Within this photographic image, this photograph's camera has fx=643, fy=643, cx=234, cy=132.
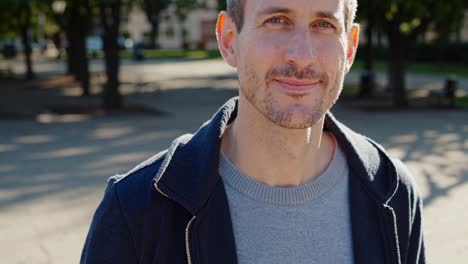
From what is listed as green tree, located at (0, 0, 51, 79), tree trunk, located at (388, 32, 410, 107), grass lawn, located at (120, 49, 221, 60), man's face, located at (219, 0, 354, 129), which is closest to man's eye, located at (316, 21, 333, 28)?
man's face, located at (219, 0, 354, 129)

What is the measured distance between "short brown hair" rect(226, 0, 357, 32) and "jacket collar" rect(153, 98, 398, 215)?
1.01 ft

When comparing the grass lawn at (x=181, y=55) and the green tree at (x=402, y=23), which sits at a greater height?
the green tree at (x=402, y=23)

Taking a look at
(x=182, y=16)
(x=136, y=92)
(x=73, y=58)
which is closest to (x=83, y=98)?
(x=136, y=92)

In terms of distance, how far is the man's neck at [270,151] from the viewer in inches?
75.8

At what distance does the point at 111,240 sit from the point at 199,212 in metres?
0.24

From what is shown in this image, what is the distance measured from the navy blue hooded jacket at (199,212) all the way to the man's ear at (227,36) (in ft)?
0.64

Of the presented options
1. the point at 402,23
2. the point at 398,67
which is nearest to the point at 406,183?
the point at 398,67

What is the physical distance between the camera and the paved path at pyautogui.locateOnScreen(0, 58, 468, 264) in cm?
633

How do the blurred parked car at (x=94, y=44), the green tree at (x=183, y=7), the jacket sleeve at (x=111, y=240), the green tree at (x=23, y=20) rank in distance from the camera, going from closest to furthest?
1. the jacket sleeve at (x=111, y=240)
2. the green tree at (x=23, y=20)
3. the green tree at (x=183, y=7)
4. the blurred parked car at (x=94, y=44)

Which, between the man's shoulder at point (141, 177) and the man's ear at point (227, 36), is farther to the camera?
the man's ear at point (227, 36)

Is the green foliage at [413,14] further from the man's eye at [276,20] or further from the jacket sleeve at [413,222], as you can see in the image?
the man's eye at [276,20]

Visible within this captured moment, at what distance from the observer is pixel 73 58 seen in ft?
98.9

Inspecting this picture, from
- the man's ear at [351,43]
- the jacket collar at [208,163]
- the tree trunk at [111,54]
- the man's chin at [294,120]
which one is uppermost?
the man's ear at [351,43]

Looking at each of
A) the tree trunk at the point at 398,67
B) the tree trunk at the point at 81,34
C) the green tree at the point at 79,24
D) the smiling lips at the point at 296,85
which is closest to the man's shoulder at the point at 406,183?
the smiling lips at the point at 296,85
